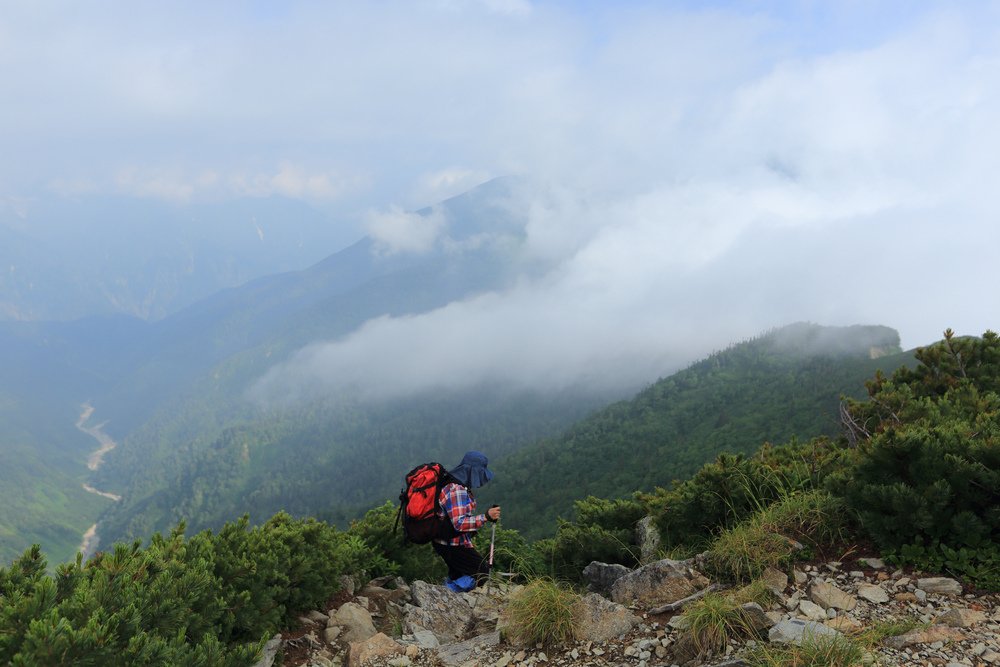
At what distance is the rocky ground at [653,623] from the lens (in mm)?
4949

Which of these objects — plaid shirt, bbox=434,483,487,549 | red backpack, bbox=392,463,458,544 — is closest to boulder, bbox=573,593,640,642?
plaid shirt, bbox=434,483,487,549

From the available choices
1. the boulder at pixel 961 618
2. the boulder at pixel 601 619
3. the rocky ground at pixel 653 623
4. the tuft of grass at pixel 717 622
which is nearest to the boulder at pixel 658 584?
the rocky ground at pixel 653 623

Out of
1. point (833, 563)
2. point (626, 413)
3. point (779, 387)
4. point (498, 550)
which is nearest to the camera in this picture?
point (833, 563)

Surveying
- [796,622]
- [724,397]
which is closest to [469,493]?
[796,622]

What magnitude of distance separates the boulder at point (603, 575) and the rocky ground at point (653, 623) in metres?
0.02

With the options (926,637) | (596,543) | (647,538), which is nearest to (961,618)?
(926,637)

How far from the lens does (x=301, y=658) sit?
6789 mm

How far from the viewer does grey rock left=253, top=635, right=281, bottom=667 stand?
20.2ft

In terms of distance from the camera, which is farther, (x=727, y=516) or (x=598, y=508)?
(x=598, y=508)

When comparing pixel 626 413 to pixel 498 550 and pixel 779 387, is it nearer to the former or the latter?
pixel 779 387

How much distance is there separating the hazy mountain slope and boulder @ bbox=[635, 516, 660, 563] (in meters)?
93.3

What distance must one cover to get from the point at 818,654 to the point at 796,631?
478mm

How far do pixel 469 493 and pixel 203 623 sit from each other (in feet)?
13.2

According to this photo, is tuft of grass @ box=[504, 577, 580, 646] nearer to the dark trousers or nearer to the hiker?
the hiker
